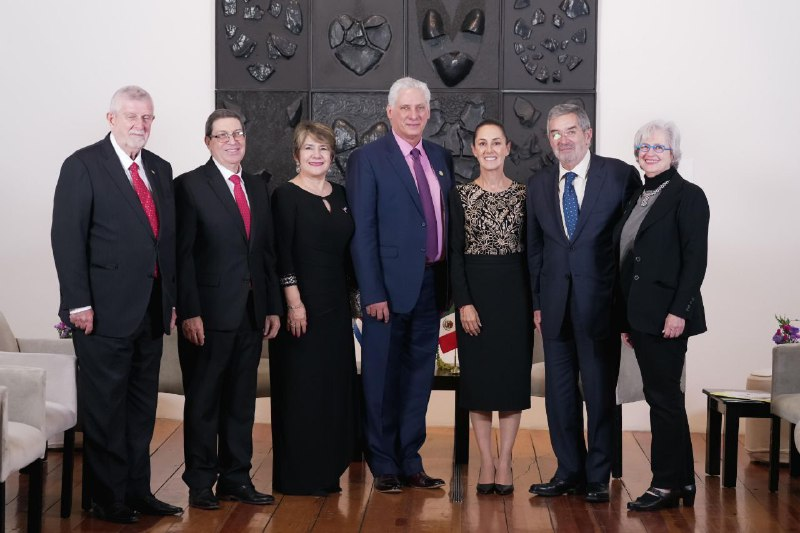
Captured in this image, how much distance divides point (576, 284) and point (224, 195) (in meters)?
1.54

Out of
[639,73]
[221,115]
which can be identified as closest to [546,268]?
[221,115]

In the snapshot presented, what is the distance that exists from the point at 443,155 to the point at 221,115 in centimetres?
106

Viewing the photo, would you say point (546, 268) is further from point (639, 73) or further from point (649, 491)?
point (639, 73)

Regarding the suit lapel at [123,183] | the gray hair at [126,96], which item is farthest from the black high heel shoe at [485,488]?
the gray hair at [126,96]

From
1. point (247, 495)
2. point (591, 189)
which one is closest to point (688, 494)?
point (591, 189)

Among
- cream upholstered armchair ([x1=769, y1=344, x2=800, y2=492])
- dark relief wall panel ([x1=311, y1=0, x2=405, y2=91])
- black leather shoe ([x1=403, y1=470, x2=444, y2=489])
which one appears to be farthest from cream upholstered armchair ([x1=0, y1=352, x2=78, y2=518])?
cream upholstered armchair ([x1=769, y1=344, x2=800, y2=492])

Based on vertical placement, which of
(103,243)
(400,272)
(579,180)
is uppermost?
(579,180)

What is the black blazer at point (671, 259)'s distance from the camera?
451cm

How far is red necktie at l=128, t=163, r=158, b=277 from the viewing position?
4363mm

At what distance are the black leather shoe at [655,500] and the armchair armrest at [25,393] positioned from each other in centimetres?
245

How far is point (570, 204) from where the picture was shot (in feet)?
15.8

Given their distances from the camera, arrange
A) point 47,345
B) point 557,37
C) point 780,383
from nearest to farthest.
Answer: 1. point 780,383
2. point 47,345
3. point 557,37

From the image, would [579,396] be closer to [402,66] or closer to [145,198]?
[145,198]

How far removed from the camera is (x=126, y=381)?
4.36 meters
